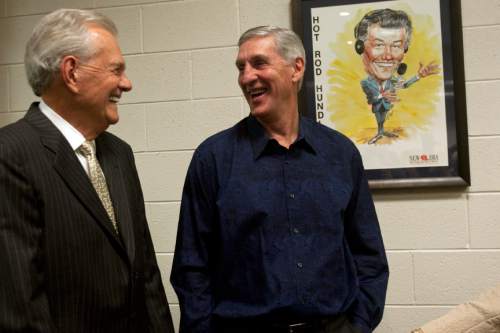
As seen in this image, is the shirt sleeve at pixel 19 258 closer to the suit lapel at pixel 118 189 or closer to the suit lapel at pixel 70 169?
the suit lapel at pixel 70 169

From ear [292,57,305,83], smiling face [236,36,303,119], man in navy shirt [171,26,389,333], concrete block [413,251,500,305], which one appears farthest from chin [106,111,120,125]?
concrete block [413,251,500,305]

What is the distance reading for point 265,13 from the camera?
224 centimetres

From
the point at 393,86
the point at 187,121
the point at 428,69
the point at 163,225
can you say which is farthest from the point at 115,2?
the point at 428,69

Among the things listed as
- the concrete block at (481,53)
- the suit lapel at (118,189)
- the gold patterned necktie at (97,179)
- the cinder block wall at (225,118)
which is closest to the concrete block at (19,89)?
the cinder block wall at (225,118)

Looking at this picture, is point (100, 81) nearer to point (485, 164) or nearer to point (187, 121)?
point (187, 121)

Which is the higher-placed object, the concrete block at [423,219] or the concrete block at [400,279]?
the concrete block at [423,219]

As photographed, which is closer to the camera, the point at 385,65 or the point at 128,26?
the point at 385,65

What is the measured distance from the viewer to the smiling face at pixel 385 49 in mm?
2148

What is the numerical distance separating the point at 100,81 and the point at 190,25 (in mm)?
950

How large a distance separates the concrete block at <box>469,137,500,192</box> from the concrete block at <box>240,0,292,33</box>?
2.90 ft

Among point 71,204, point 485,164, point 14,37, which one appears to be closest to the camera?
point 71,204

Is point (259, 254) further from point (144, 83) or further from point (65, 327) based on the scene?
point (144, 83)

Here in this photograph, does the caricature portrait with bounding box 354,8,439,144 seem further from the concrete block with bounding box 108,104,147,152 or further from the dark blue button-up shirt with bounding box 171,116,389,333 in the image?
the concrete block with bounding box 108,104,147,152

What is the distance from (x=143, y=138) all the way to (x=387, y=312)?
1.24m
